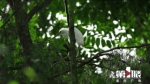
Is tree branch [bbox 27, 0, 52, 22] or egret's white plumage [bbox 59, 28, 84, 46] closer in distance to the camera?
tree branch [bbox 27, 0, 52, 22]

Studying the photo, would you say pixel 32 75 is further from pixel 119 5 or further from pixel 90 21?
pixel 90 21

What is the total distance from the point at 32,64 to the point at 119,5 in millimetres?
1257

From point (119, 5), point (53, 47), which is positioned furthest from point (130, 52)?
point (119, 5)

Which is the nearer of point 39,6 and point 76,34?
point 39,6

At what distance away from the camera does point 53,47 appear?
11.6ft
